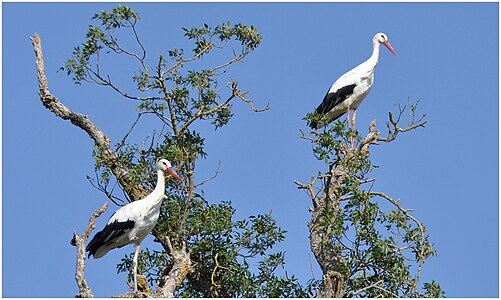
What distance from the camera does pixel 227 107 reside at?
14953mm

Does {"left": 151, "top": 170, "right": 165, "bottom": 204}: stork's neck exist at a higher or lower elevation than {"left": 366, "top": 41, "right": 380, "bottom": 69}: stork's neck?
Answer: lower

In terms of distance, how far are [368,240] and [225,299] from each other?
5.59ft

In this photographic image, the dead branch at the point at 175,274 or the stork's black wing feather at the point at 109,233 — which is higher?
the stork's black wing feather at the point at 109,233

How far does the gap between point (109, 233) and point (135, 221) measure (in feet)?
1.19

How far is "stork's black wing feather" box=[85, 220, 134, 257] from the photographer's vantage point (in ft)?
47.5

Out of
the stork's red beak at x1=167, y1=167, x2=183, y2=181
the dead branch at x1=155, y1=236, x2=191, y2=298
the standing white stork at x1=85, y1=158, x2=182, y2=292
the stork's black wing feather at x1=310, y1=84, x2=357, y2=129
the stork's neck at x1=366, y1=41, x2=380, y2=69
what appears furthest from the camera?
the stork's neck at x1=366, y1=41, x2=380, y2=69

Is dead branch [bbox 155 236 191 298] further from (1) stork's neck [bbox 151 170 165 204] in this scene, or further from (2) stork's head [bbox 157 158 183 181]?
(2) stork's head [bbox 157 158 183 181]

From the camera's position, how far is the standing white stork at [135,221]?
14406 millimetres

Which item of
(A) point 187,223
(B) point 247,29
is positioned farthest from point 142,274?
Result: (B) point 247,29

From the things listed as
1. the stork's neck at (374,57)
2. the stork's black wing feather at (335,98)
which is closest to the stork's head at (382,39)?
the stork's neck at (374,57)

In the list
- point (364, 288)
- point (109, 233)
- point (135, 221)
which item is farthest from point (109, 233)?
point (364, 288)

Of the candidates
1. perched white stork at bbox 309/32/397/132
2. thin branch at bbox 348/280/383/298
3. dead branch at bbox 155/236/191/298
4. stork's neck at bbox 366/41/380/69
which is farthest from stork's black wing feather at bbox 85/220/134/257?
stork's neck at bbox 366/41/380/69

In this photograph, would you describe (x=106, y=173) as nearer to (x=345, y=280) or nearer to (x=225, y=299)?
(x=225, y=299)

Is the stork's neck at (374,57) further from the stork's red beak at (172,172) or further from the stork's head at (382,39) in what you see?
the stork's red beak at (172,172)
